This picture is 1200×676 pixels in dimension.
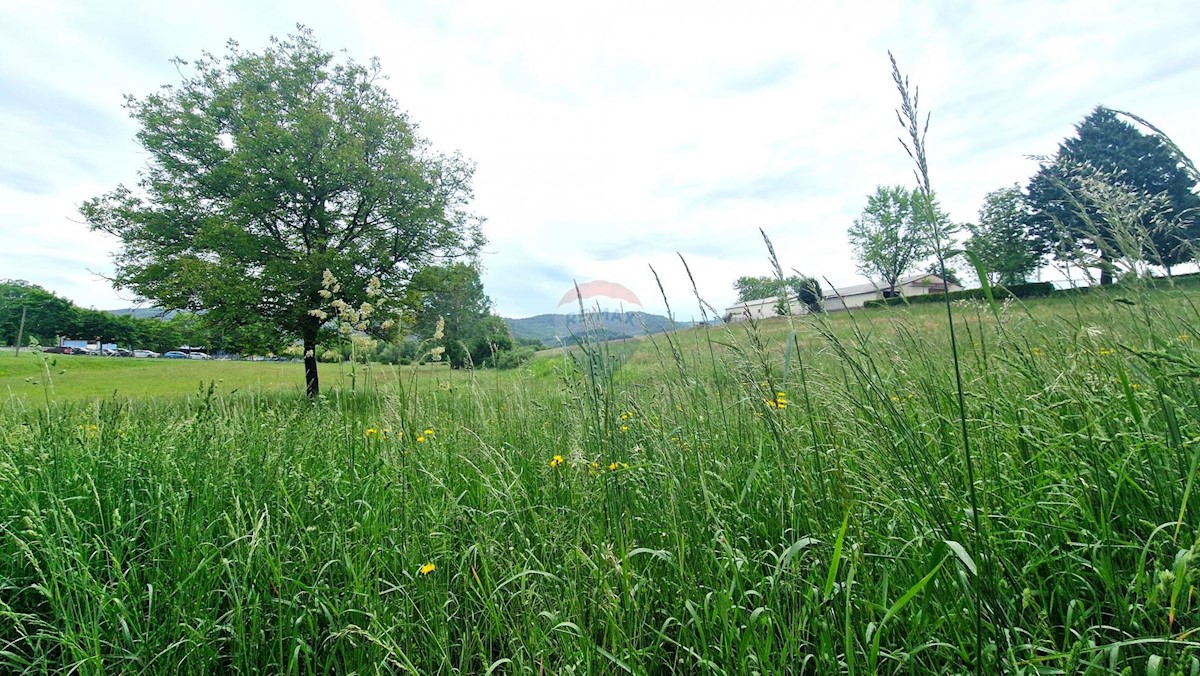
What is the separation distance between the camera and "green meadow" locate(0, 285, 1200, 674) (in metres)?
1.17

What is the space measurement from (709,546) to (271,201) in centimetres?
1295

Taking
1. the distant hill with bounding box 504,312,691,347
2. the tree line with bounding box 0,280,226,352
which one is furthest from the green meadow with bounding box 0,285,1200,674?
the tree line with bounding box 0,280,226,352

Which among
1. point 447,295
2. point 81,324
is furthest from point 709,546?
point 81,324

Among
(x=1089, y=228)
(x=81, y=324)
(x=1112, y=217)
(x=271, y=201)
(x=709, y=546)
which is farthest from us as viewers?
(x=81, y=324)

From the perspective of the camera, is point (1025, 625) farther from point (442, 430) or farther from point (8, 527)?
point (8, 527)

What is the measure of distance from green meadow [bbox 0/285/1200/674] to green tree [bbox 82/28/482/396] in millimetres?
8481

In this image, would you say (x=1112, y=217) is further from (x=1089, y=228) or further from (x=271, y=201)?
(x=271, y=201)

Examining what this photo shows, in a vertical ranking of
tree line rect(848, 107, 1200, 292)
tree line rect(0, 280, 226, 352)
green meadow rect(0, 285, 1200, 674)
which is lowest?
green meadow rect(0, 285, 1200, 674)

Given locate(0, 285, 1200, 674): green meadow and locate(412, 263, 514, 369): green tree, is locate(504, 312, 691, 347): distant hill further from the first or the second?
locate(412, 263, 514, 369): green tree

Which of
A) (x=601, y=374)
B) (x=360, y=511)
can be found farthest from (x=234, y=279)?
(x=601, y=374)

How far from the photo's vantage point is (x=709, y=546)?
1.51 metres

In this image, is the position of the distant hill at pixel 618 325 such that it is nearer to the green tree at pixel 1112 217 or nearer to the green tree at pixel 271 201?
the green tree at pixel 1112 217

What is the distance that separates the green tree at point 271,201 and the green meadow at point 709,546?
8.48m

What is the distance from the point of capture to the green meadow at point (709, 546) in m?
1.17
